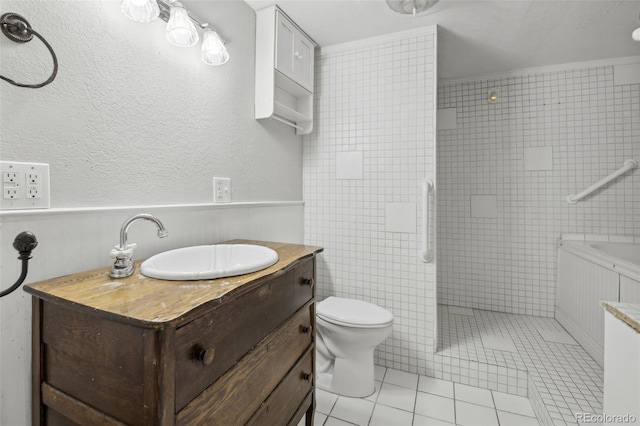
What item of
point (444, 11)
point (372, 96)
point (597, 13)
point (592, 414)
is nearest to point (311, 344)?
point (592, 414)

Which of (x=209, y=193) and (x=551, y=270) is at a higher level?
(x=209, y=193)

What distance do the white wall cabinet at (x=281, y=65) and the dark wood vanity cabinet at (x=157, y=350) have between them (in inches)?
42.9

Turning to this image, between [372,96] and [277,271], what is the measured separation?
1.53 m

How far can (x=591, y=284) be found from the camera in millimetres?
1861

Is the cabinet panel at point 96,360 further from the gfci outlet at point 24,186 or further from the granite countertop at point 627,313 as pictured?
the granite countertop at point 627,313

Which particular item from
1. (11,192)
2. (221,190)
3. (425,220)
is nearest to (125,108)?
(11,192)

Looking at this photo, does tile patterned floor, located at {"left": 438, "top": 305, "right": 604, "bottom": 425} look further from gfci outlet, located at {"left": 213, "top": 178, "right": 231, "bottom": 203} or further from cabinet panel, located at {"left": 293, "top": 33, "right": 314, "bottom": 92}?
cabinet panel, located at {"left": 293, "top": 33, "right": 314, "bottom": 92}

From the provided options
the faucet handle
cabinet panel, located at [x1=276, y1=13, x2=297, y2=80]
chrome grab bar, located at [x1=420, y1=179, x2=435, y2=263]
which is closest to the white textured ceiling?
cabinet panel, located at [x1=276, y1=13, x2=297, y2=80]

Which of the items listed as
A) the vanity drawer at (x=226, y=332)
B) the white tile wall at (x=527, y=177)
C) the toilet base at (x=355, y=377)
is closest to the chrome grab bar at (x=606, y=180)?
the white tile wall at (x=527, y=177)

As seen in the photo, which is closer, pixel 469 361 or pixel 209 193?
pixel 209 193

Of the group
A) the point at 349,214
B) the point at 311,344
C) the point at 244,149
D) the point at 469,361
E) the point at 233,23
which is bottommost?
the point at 469,361

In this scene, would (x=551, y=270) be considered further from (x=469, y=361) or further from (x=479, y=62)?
(x=479, y=62)

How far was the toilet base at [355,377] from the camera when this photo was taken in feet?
5.35

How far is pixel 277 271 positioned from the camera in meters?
0.92
